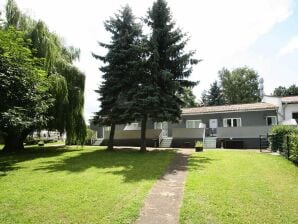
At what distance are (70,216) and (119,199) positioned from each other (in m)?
1.69

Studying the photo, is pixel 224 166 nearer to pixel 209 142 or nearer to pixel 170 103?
pixel 170 103

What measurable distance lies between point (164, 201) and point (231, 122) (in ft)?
74.9

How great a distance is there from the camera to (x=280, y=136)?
17.4m

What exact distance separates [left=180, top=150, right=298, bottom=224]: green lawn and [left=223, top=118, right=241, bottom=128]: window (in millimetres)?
15747

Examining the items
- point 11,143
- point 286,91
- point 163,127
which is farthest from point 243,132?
point 286,91

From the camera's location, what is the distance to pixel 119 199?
Result: 7898 millimetres

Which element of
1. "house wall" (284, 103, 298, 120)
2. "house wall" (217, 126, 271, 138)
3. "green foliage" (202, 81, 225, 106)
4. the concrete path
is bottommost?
the concrete path

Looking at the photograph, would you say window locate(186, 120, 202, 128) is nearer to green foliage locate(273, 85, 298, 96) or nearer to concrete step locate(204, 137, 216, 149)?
concrete step locate(204, 137, 216, 149)

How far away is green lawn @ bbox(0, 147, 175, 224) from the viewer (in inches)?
259

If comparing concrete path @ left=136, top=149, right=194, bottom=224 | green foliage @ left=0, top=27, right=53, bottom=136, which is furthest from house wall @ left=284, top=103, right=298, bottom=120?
green foliage @ left=0, top=27, right=53, bottom=136

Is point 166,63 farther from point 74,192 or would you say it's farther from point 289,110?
point 289,110

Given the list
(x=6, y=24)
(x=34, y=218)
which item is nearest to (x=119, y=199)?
(x=34, y=218)

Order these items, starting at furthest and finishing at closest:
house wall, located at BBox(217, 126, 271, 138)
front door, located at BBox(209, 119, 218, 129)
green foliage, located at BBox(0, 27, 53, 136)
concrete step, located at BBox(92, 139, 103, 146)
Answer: concrete step, located at BBox(92, 139, 103, 146) → front door, located at BBox(209, 119, 218, 129) → house wall, located at BBox(217, 126, 271, 138) → green foliage, located at BBox(0, 27, 53, 136)

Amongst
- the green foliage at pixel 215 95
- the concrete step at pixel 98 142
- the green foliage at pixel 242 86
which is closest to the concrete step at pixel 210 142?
the concrete step at pixel 98 142
